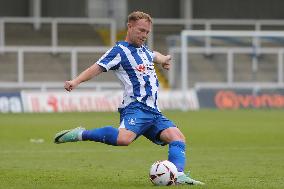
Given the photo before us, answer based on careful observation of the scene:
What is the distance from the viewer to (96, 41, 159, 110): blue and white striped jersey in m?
11.9

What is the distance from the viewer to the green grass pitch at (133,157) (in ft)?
40.5

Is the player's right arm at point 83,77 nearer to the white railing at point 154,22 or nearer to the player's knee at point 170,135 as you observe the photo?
the player's knee at point 170,135

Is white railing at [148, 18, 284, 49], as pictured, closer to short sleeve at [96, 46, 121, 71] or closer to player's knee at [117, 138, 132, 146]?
short sleeve at [96, 46, 121, 71]

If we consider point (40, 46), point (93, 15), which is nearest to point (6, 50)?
point (40, 46)

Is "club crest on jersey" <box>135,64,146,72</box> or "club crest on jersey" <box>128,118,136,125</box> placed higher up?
"club crest on jersey" <box>135,64,146,72</box>

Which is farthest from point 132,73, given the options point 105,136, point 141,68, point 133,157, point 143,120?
point 133,157

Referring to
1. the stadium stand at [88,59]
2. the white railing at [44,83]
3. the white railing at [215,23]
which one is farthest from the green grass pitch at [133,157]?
the white railing at [215,23]

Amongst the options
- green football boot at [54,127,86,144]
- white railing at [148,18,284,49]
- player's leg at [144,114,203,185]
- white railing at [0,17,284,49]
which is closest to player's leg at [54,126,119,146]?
green football boot at [54,127,86,144]

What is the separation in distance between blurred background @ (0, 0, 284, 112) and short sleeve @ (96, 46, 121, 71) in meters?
23.7

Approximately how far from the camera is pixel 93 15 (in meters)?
48.3

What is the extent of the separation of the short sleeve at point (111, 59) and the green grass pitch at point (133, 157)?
4.51ft

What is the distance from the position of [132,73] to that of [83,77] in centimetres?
68

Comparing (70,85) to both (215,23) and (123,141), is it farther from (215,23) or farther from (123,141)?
(215,23)

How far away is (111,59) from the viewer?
11914 millimetres
